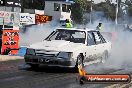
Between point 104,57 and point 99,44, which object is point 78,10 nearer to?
point 104,57

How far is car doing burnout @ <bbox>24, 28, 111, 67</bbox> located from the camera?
40.0 ft

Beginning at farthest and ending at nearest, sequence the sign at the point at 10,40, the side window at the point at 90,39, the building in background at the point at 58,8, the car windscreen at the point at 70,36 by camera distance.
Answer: the building in background at the point at 58,8 < the sign at the point at 10,40 < the side window at the point at 90,39 < the car windscreen at the point at 70,36

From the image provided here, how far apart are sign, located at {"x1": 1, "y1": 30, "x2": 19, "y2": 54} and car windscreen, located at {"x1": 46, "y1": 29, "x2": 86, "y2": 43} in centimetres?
379

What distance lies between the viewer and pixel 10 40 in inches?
695

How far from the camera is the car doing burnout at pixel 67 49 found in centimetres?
1218

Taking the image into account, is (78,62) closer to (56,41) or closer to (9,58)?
(56,41)

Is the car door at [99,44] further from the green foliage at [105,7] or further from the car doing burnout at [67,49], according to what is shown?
the green foliage at [105,7]

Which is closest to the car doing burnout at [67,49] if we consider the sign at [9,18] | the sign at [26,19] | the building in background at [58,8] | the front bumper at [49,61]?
the front bumper at [49,61]

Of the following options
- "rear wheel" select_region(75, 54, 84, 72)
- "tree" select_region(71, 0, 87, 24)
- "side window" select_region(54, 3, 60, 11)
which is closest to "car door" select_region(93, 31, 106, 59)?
"rear wheel" select_region(75, 54, 84, 72)

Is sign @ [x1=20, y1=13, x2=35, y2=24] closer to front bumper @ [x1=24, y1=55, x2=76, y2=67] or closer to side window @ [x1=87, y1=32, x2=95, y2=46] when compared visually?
side window @ [x1=87, y1=32, x2=95, y2=46]

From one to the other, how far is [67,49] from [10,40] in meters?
5.97

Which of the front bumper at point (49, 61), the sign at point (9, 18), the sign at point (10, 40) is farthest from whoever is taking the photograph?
the sign at point (9, 18)

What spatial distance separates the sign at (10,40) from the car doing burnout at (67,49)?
4180 millimetres

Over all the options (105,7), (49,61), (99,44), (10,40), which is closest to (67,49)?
(49,61)
